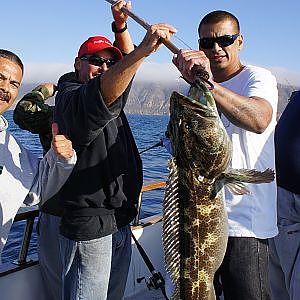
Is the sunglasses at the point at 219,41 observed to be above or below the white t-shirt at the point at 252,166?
above

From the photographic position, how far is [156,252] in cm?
616

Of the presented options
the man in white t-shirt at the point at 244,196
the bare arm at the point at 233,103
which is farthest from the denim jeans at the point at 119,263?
the bare arm at the point at 233,103

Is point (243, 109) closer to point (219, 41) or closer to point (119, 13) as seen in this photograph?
point (219, 41)

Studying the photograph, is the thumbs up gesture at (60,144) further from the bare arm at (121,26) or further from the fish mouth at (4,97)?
the bare arm at (121,26)

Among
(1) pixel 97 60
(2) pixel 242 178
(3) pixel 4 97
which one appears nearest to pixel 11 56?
(3) pixel 4 97

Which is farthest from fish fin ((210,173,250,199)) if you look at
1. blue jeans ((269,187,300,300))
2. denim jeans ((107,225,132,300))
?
blue jeans ((269,187,300,300))

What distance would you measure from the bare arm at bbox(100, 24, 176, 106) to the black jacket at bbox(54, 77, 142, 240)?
21 centimetres

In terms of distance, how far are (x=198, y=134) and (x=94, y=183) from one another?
100 cm

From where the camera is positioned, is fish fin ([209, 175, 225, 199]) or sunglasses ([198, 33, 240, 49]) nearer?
fish fin ([209, 175, 225, 199])

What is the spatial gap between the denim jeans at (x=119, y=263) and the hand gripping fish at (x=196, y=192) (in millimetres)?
836

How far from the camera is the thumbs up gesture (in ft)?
10.1

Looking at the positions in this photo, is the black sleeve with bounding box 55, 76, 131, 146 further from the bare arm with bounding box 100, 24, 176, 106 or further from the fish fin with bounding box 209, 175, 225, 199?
the fish fin with bounding box 209, 175, 225, 199

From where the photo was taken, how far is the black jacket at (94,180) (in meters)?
3.20

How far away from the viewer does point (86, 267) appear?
11.1ft
